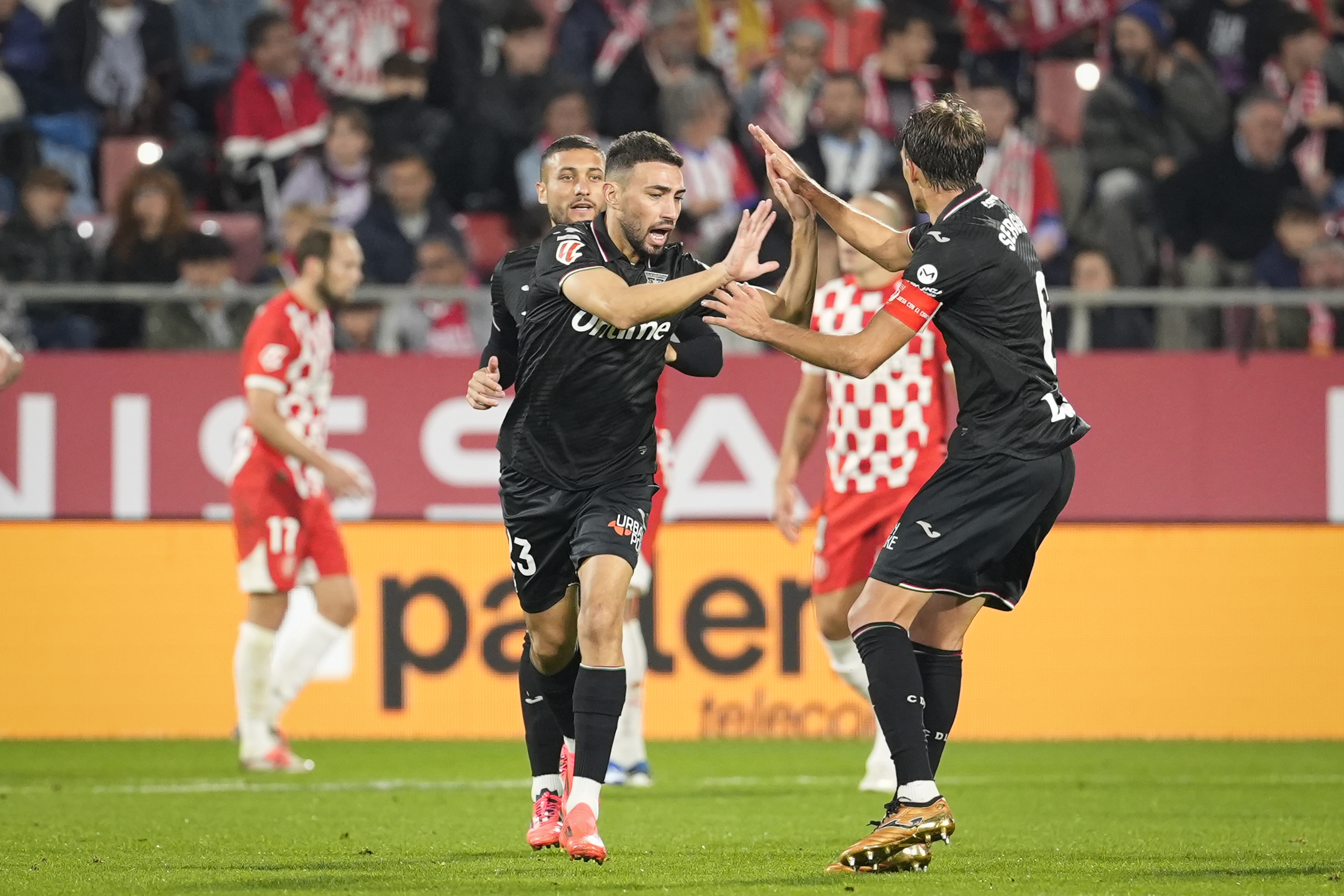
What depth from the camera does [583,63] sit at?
15.5m

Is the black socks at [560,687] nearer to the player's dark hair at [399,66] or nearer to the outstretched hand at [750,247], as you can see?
the outstretched hand at [750,247]

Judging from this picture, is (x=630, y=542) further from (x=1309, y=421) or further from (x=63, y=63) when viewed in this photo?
(x=63, y=63)

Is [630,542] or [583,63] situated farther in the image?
[583,63]

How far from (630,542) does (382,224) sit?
294 inches

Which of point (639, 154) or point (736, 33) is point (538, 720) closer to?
point (639, 154)

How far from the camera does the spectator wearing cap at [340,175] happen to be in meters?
14.0

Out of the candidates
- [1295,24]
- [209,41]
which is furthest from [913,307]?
[209,41]

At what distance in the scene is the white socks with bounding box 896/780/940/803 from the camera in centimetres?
598

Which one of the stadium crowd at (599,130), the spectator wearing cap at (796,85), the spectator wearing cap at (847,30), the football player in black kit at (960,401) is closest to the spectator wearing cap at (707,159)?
the stadium crowd at (599,130)

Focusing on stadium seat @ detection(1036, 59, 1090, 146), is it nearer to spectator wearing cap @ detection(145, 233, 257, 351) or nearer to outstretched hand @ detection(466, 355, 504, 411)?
spectator wearing cap @ detection(145, 233, 257, 351)

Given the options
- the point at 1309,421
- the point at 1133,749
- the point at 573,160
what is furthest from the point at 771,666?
the point at 573,160

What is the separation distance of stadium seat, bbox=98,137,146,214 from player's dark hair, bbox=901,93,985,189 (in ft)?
30.2

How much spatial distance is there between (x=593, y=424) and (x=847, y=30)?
32.8 ft

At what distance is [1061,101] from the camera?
15258 millimetres
